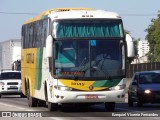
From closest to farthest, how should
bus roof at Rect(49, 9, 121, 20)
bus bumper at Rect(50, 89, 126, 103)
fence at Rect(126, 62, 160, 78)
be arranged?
1. bus bumper at Rect(50, 89, 126, 103)
2. bus roof at Rect(49, 9, 121, 20)
3. fence at Rect(126, 62, 160, 78)

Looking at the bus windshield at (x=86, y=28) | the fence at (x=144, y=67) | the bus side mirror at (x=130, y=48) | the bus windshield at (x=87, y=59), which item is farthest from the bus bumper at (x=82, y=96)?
the fence at (x=144, y=67)

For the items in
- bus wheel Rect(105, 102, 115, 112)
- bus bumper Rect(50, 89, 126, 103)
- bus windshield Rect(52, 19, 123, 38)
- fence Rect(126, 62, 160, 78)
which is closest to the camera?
bus bumper Rect(50, 89, 126, 103)

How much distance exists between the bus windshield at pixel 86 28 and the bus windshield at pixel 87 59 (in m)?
0.28

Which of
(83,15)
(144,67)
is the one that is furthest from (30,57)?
(144,67)

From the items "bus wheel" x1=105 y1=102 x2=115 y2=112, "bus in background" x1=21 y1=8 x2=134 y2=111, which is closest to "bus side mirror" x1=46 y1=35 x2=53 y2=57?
"bus in background" x1=21 y1=8 x2=134 y2=111

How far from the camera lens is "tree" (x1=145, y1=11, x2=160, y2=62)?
116494mm

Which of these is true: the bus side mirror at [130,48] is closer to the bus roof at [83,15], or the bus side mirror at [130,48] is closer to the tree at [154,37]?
the bus roof at [83,15]

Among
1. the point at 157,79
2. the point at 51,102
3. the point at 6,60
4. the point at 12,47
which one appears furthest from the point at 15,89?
the point at 6,60

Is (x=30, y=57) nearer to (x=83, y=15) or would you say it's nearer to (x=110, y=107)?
(x=110, y=107)

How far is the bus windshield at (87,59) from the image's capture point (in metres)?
23.3

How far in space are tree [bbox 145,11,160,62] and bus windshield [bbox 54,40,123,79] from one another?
9044cm

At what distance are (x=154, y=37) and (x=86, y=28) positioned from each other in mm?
96065

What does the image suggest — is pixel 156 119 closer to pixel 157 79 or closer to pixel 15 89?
pixel 157 79

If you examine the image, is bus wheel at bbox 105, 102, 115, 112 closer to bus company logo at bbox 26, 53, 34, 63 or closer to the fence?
bus company logo at bbox 26, 53, 34, 63
